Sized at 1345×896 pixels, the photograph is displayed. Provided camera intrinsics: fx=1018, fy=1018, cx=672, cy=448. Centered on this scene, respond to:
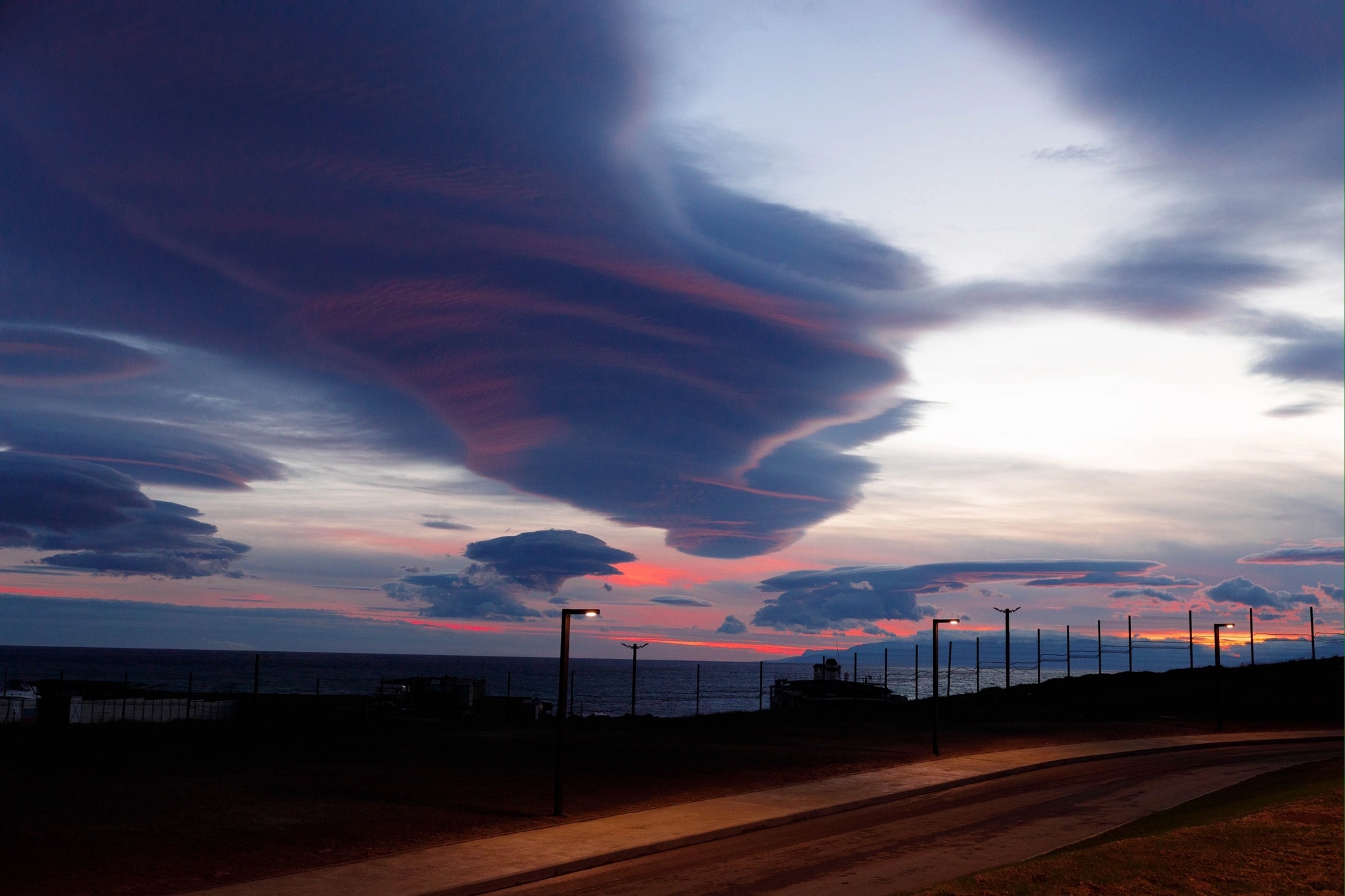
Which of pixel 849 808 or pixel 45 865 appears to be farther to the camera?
pixel 849 808

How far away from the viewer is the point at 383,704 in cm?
7269

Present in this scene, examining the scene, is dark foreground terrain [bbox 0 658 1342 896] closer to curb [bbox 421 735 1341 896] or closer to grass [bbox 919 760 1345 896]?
curb [bbox 421 735 1341 896]

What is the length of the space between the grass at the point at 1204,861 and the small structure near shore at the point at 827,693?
6106cm

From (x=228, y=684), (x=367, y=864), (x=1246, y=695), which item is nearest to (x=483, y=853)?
(x=367, y=864)

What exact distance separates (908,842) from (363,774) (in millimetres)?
16143

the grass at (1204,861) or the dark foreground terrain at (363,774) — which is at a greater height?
the grass at (1204,861)

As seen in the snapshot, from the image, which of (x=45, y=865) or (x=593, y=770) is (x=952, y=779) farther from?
(x=45, y=865)

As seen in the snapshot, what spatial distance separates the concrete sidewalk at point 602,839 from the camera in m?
15.8

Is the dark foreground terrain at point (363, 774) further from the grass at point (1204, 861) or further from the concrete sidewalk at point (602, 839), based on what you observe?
the grass at point (1204, 861)

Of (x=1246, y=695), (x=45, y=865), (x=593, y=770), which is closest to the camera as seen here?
(x=45, y=865)

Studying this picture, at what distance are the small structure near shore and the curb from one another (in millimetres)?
45828

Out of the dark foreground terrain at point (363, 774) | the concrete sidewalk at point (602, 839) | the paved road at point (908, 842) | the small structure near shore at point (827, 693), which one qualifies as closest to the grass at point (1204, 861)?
the paved road at point (908, 842)

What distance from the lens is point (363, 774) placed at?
28.9 metres

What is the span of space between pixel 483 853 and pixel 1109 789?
18.0 metres
